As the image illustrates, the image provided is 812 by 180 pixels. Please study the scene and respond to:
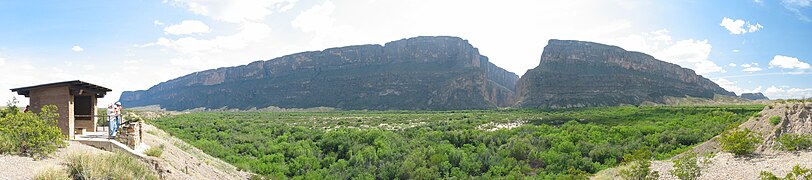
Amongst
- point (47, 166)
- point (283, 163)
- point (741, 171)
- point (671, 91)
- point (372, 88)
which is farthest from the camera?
point (372, 88)

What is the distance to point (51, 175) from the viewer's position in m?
8.48

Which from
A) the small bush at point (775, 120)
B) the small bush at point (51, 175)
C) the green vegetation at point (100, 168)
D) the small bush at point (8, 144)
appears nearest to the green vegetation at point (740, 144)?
the small bush at point (775, 120)

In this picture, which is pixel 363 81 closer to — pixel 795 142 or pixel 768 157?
pixel 768 157

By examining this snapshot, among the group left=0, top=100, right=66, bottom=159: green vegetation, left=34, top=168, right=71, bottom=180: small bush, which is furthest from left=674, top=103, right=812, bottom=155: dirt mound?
left=0, top=100, right=66, bottom=159: green vegetation

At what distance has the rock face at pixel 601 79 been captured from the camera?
116000 mm

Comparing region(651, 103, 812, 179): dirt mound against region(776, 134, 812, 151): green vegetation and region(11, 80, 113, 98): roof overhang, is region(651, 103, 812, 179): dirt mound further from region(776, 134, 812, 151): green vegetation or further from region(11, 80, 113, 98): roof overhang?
region(11, 80, 113, 98): roof overhang

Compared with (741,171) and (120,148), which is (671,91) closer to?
(741,171)

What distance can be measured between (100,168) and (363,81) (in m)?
137

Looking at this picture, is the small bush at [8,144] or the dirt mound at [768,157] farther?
the dirt mound at [768,157]

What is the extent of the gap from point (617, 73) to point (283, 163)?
123 metres

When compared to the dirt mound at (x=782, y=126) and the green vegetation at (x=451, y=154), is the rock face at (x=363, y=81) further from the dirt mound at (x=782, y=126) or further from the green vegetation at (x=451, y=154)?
the dirt mound at (x=782, y=126)

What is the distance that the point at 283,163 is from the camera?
22609 mm

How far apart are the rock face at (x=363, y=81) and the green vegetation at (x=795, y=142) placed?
11357cm

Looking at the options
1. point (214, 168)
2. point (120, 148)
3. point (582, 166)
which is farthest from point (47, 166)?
point (582, 166)
